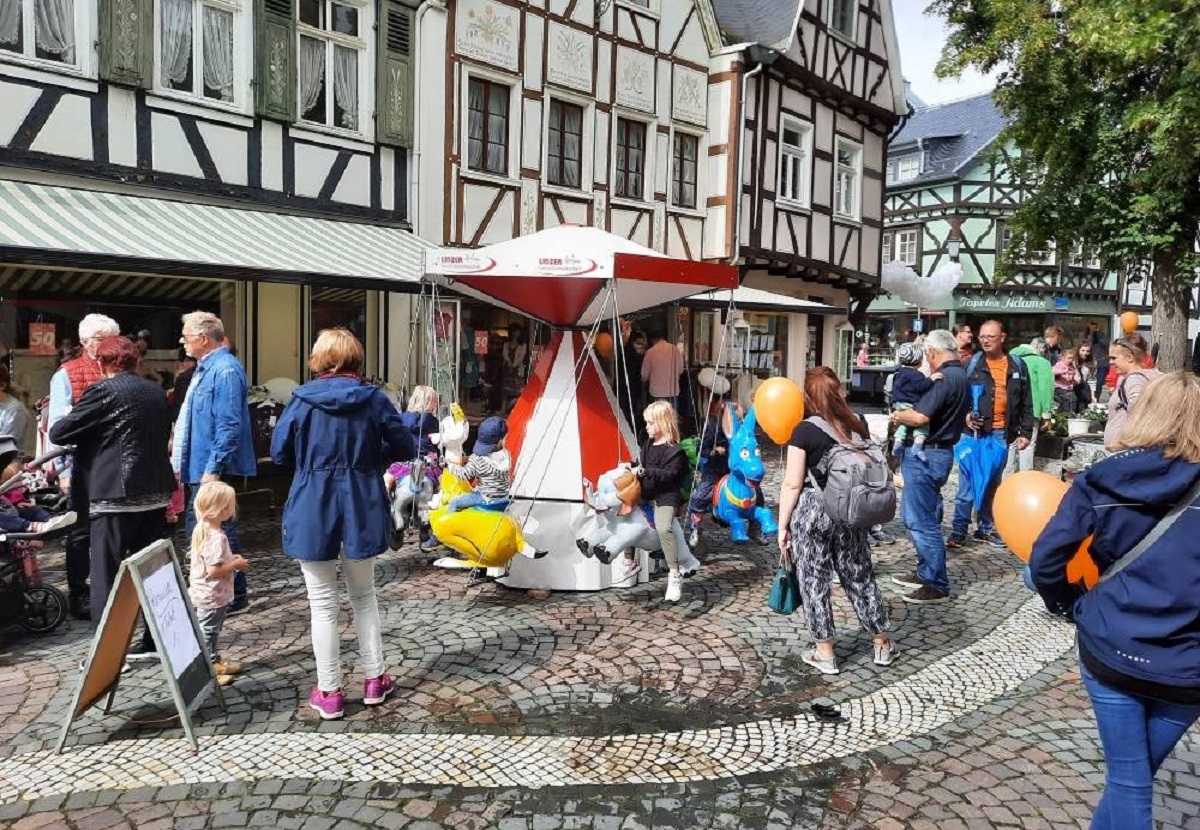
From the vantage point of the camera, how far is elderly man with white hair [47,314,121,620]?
4.71 metres

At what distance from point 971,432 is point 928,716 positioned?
11.4ft

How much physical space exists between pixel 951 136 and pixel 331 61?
31.2m

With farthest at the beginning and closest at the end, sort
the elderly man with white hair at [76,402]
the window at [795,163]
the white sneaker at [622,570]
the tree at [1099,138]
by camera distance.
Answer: the window at [795,163] < the tree at [1099,138] < the white sneaker at [622,570] < the elderly man with white hair at [76,402]

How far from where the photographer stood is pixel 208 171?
9523 mm

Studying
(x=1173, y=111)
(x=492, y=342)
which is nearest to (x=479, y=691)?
(x=492, y=342)

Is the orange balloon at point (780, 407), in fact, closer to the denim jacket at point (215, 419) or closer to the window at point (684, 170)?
the denim jacket at point (215, 419)

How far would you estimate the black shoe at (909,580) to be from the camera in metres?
6.31

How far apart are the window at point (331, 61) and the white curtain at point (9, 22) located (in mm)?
2883

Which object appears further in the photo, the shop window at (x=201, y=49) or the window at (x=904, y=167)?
the window at (x=904, y=167)

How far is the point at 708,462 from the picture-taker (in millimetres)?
7871

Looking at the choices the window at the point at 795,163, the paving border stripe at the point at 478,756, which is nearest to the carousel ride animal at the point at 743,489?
the paving border stripe at the point at 478,756

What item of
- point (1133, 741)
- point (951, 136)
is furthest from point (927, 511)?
point (951, 136)

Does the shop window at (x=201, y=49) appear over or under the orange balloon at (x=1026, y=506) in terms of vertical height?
over

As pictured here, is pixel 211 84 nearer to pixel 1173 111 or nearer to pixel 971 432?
pixel 971 432
